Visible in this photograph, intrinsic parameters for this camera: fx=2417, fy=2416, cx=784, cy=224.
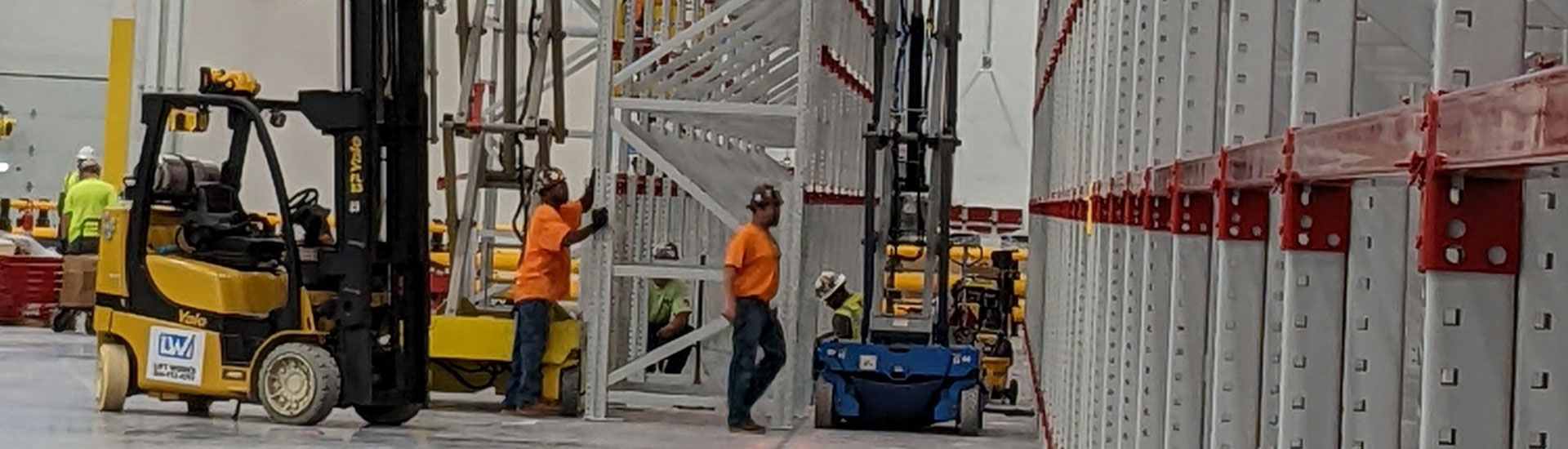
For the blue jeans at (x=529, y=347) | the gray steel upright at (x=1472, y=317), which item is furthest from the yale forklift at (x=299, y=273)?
the gray steel upright at (x=1472, y=317)

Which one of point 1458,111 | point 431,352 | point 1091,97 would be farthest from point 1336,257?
point 431,352

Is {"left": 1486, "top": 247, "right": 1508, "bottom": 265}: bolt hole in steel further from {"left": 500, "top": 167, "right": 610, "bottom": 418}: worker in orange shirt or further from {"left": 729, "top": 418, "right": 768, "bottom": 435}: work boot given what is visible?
{"left": 500, "top": 167, "right": 610, "bottom": 418}: worker in orange shirt

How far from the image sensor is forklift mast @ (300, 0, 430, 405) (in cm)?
1258

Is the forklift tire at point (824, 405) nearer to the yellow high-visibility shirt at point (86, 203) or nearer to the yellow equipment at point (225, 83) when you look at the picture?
the yellow equipment at point (225, 83)

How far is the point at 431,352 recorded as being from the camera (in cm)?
1398

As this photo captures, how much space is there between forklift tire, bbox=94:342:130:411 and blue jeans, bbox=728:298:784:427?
328 centimetres

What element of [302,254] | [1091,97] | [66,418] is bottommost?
[66,418]

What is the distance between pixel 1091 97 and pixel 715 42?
5521 mm

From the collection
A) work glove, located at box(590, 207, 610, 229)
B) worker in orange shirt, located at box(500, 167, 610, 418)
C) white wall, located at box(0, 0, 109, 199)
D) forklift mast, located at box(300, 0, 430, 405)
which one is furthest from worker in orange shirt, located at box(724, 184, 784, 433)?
white wall, located at box(0, 0, 109, 199)

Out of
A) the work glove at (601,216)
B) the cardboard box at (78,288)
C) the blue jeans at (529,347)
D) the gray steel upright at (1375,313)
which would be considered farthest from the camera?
the cardboard box at (78,288)

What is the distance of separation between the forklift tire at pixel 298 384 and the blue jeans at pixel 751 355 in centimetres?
222

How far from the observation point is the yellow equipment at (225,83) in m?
13.0

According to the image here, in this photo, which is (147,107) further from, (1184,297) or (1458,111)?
(1458,111)

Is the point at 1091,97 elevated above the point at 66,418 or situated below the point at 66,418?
above
